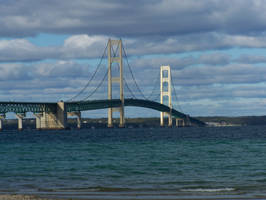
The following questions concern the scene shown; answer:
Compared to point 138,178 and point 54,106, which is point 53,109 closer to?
point 54,106

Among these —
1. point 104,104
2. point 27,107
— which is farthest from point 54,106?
point 104,104

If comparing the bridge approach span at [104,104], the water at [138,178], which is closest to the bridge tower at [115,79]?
the bridge approach span at [104,104]

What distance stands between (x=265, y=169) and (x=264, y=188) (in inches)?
308

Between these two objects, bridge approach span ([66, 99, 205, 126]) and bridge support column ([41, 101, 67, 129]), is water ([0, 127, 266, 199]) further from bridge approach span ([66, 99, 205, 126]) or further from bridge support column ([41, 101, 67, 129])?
bridge approach span ([66, 99, 205, 126])

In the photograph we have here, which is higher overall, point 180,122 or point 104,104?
point 104,104

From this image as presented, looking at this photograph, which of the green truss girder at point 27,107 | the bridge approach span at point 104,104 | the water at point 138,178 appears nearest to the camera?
the water at point 138,178

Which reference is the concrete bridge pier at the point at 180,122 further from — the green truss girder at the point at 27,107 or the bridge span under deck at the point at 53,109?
the green truss girder at the point at 27,107

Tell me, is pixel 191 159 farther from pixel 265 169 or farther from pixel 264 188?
pixel 264 188

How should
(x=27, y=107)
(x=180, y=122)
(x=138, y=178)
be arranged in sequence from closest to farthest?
(x=138, y=178) < (x=27, y=107) < (x=180, y=122)

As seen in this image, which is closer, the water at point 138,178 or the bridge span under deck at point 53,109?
the water at point 138,178

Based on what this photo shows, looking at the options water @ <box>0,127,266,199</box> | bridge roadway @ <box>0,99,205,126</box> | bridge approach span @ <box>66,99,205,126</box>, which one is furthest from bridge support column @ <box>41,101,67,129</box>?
water @ <box>0,127,266,199</box>

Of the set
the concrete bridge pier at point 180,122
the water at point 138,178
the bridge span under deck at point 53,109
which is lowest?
the water at point 138,178

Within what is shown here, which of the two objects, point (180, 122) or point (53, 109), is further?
point (180, 122)

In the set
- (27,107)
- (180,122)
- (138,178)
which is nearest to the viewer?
(138,178)
